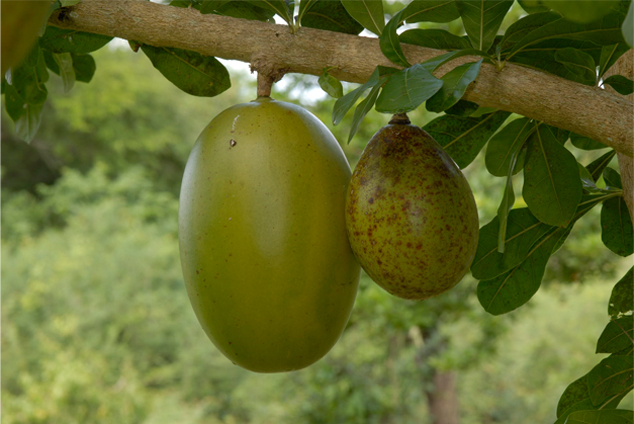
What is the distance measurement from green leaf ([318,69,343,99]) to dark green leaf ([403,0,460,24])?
0.29 ft

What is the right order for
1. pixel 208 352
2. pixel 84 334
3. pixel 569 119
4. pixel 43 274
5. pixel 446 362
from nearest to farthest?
1. pixel 569 119
2. pixel 446 362
3. pixel 84 334
4. pixel 43 274
5. pixel 208 352

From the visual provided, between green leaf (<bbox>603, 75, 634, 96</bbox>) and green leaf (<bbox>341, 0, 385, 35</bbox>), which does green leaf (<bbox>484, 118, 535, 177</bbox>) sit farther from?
green leaf (<bbox>341, 0, 385, 35</bbox>)

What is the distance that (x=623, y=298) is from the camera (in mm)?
698

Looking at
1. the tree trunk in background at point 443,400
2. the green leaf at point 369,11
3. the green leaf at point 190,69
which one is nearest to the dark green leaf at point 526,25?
the green leaf at point 369,11

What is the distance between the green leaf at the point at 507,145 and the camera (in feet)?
2.17

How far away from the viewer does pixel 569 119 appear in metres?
0.47

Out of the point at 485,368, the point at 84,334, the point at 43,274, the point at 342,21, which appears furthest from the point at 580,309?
the point at 342,21

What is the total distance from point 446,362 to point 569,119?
257 centimetres

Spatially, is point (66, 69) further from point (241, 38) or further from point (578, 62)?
point (578, 62)

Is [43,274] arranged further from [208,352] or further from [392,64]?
[392,64]

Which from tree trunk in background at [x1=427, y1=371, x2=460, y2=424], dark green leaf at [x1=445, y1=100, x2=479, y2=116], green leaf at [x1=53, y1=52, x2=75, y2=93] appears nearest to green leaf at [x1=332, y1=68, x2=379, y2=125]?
dark green leaf at [x1=445, y1=100, x2=479, y2=116]

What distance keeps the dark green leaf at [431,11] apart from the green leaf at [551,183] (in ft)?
0.51

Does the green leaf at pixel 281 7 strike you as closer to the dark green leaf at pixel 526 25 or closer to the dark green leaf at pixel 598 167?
the dark green leaf at pixel 526 25

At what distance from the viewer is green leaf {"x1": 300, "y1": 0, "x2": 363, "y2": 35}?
0.62 metres
